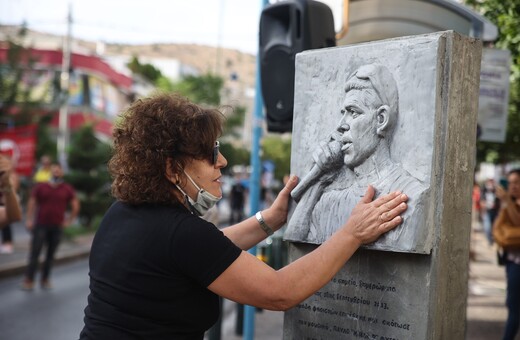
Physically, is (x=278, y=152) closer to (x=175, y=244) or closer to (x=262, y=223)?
(x=262, y=223)

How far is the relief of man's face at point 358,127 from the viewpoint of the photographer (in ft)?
9.61

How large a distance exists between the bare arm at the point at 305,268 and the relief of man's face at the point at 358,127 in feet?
0.77

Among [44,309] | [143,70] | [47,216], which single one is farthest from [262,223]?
[143,70]

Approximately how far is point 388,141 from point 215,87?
139 ft

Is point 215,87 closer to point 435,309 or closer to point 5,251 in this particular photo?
point 5,251

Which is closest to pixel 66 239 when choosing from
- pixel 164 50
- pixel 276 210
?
pixel 276 210

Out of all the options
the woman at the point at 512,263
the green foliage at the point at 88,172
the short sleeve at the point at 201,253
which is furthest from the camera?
the green foliage at the point at 88,172

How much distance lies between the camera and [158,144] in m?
2.68

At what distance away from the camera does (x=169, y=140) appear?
2.69 m

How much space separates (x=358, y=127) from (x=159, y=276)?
1032mm

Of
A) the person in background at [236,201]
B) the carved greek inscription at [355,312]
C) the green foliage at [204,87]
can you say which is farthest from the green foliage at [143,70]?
the carved greek inscription at [355,312]

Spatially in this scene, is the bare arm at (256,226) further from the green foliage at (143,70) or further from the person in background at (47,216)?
the green foliage at (143,70)

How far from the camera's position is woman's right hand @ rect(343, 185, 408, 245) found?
2.74 meters

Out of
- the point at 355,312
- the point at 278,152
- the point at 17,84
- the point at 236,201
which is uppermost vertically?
the point at 17,84
